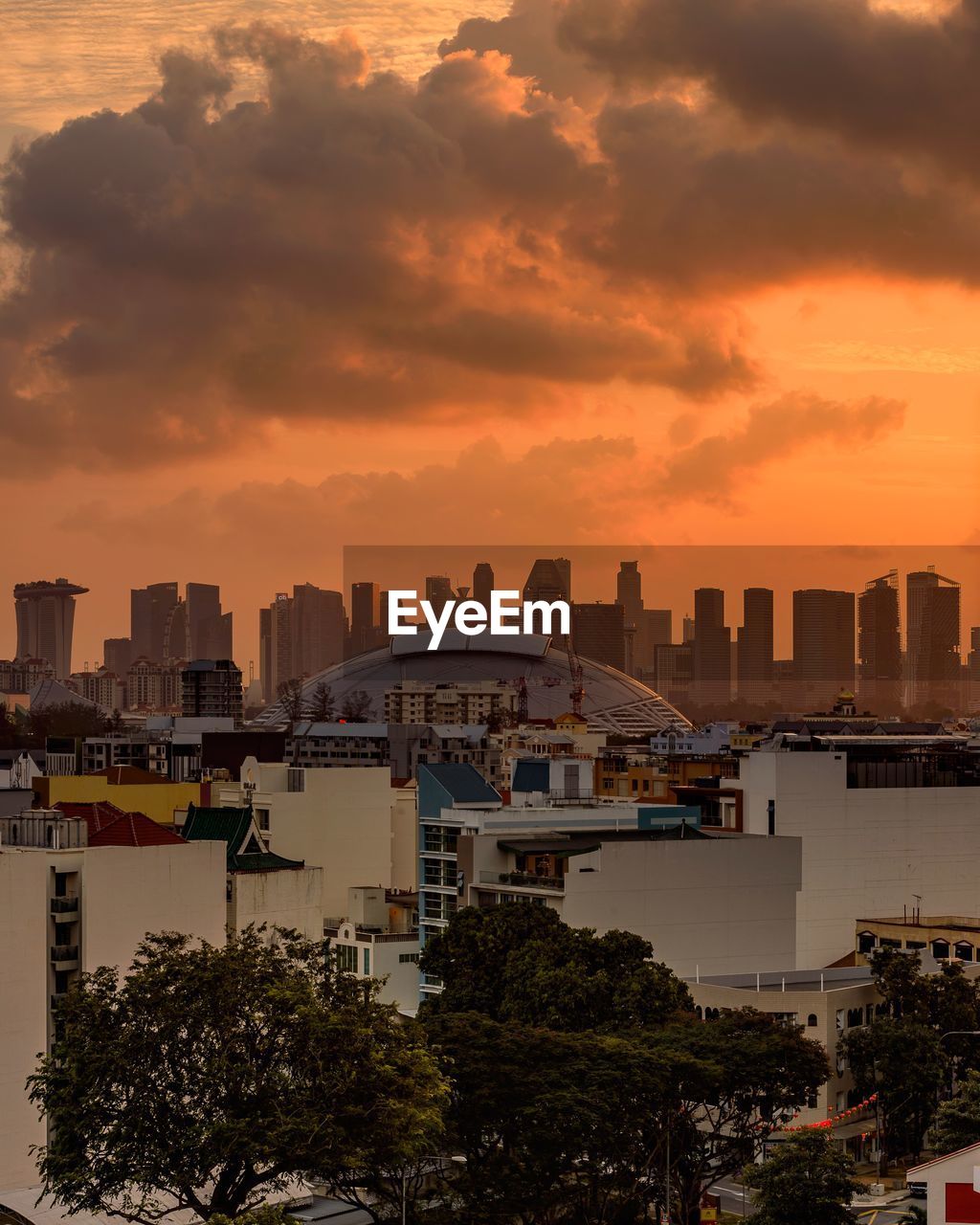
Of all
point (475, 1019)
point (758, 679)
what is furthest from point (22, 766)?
point (758, 679)

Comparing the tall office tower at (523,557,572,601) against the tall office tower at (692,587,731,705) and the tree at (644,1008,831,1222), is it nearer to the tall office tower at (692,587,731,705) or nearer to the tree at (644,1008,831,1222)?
the tall office tower at (692,587,731,705)

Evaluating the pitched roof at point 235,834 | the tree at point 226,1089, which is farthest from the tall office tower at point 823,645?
the tree at point 226,1089

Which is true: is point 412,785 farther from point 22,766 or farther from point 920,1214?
point 920,1214

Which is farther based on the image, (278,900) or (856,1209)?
(278,900)

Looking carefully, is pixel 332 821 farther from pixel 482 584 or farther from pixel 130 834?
pixel 482 584

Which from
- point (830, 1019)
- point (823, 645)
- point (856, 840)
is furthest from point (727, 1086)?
point (823, 645)

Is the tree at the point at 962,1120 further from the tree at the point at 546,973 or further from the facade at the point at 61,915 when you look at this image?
the facade at the point at 61,915

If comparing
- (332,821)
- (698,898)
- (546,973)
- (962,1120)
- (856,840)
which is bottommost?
(962,1120)
